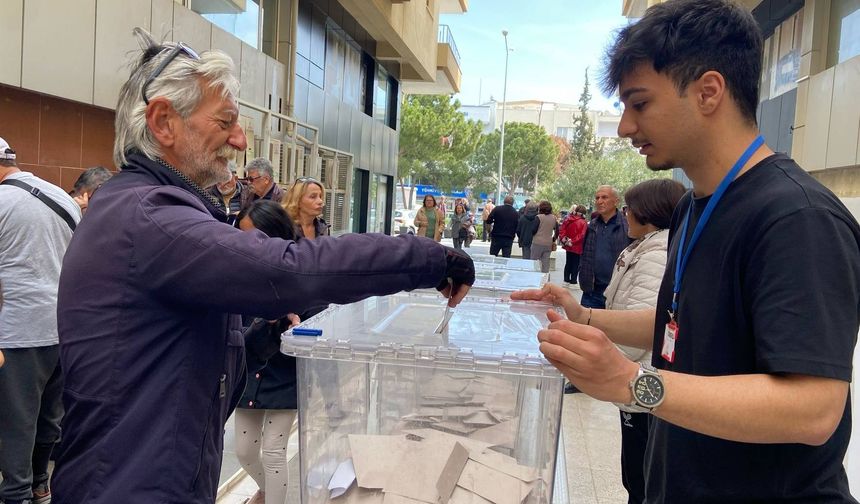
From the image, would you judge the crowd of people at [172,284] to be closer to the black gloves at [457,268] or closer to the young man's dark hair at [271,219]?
the black gloves at [457,268]

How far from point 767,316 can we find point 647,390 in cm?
26

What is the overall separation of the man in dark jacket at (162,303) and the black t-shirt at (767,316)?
0.58 metres

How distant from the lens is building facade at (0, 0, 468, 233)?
16.8 ft

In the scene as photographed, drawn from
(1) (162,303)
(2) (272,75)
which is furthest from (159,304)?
(2) (272,75)

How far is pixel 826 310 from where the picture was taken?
1.09 meters

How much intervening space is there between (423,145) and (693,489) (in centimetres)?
3983

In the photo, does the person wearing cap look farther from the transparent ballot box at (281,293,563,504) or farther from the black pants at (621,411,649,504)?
the black pants at (621,411,649,504)

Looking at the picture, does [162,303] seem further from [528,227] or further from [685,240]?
[528,227]

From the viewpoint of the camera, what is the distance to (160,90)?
139cm

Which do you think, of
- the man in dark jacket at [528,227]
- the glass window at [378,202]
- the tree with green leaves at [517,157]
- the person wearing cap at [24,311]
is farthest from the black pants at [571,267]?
the tree with green leaves at [517,157]

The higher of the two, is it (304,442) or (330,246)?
(330,246)

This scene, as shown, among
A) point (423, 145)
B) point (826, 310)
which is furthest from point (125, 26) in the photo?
point (423, 145)

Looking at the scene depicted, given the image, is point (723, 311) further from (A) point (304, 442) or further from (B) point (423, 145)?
(B) point (423, 145)

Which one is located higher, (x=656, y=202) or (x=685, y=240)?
(x=656, y=202)
